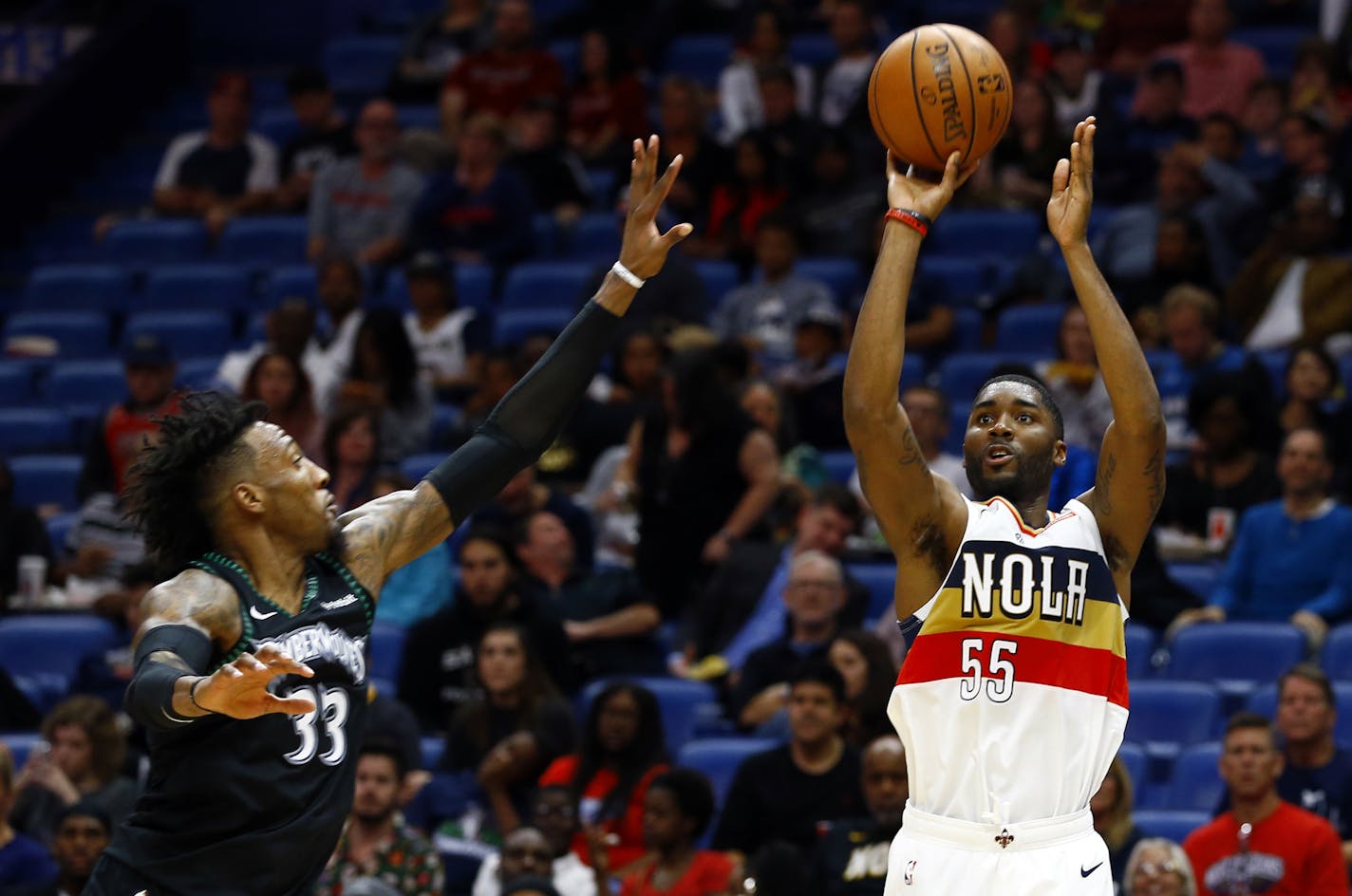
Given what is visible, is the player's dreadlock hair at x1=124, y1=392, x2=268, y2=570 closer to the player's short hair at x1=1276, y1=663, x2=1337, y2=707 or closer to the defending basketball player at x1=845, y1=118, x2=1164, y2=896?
the defending basketball player at x1=845, y1=118, x2=1164, y2=896

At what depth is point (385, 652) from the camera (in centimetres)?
1048

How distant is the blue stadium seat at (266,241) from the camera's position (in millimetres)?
14648

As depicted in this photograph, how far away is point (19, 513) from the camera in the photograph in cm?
1128

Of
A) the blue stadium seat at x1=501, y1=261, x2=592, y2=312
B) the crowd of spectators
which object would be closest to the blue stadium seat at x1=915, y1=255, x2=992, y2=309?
the crowd of spectators

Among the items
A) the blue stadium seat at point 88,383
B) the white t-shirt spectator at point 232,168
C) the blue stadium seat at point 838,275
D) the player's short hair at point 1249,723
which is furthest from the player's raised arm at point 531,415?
the white t-shirt spectator at point 232,168

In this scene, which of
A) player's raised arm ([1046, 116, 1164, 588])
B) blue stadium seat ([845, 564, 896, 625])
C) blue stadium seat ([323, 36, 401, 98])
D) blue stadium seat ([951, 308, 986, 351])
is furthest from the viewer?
blue stadium seat ([323, 36, 401, 98])

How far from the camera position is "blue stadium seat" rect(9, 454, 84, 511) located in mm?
12711

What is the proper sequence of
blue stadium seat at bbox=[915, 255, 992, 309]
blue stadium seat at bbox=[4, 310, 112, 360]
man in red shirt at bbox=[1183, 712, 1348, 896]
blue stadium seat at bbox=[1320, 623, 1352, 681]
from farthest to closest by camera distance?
blue stadium seat at bbox=[4, 310, 112, 360] → blue stadium seat at bbox=[915, 255, 992, 309] → blue stadium seat at bbox=[1320, 623, 1352, 681] → man in red shirt at bbox=[1183, 712, 1348, 896]

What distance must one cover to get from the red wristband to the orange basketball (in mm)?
261

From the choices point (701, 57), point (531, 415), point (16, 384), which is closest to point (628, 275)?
point (531, 415)

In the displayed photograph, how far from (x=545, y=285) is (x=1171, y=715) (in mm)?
5435

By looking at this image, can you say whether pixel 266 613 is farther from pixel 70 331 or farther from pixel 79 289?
pixel 79 289

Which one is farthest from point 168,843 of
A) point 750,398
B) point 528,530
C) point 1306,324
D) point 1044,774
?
point 1306,324

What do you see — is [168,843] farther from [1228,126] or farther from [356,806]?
[1228,126]
